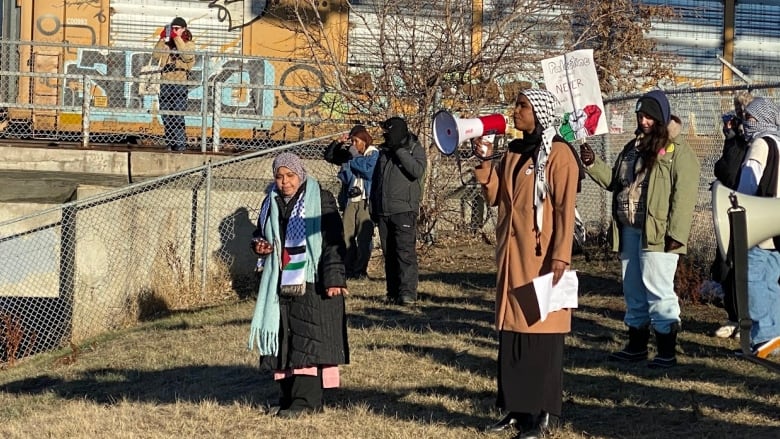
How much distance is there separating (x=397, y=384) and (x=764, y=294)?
2.49 m

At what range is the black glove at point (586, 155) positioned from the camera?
23.7 feet

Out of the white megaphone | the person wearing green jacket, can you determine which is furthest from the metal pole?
the white megaphone

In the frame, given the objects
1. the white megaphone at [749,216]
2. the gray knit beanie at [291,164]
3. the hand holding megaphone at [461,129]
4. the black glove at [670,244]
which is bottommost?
the black glove at [670,244]

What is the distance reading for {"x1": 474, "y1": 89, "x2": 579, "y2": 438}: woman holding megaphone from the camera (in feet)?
20.7

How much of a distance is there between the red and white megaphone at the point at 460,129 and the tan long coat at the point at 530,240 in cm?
31

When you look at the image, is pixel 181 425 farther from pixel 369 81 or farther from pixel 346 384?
pixel 369 81

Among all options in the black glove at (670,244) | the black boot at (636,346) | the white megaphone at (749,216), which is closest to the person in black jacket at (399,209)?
the black boot at (636,346)

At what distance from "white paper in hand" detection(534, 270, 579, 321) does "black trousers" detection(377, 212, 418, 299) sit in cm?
513

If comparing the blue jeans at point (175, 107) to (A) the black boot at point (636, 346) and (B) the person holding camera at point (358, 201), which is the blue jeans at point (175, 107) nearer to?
(B) the person holding camera at point (358, 201)

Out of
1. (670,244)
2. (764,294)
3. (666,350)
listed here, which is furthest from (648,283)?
(764,294)

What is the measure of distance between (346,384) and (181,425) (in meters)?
1.32

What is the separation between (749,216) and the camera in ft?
15.9

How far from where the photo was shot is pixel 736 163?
8898 millimetres

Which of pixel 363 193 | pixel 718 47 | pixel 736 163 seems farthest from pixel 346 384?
pixel 718 47
